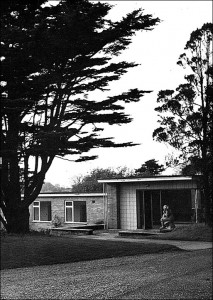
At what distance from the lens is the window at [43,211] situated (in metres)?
37.4

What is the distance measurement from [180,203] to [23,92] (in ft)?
A: 60.6

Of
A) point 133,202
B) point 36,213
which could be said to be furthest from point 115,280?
point 36,213

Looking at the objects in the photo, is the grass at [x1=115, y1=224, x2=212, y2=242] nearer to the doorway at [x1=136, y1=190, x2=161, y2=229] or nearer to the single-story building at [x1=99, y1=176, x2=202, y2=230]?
the single-story building at [x1=99, y1=176, x2=202, y2=230]

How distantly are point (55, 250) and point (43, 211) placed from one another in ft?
91.7

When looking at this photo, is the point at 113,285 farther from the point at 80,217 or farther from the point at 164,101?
the point at 80,217

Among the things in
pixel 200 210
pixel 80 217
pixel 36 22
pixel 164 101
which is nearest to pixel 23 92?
pixel 36 22

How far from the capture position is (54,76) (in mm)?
16016

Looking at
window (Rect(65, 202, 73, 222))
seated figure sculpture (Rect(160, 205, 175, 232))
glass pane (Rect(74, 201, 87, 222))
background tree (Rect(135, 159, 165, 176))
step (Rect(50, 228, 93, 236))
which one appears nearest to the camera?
seated figure sculpture (Rect(160, 205, 175, 232))

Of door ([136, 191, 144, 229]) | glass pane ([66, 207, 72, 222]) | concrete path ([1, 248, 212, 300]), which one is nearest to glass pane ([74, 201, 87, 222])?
glass pane ([66, 207, 72, 222])

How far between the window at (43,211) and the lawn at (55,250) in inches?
839

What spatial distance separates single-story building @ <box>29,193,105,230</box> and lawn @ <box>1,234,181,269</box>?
13599 mm

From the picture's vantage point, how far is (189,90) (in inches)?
841

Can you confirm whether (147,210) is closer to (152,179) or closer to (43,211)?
(152,179)

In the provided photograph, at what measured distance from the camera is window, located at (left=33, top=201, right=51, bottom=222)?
1474 inches
